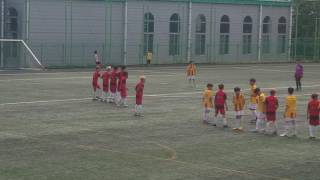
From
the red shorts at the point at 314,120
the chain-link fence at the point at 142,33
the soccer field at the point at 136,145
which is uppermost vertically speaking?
the chain-link fence at the point at 142,33

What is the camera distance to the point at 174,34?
66438mm

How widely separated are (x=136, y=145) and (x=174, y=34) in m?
50.1

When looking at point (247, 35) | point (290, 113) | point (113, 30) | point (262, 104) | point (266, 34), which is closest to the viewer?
point (290, 113)

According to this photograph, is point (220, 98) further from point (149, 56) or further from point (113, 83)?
point (149, 56)

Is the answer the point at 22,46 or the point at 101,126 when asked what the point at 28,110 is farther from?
the point at 22,46

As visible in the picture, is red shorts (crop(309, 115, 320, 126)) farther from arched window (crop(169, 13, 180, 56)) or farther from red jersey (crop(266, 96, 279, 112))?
arched window (crop(169, 13, 180, 56))

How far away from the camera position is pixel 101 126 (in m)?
20.1

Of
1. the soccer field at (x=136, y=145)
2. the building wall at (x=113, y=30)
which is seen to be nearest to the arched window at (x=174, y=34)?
the building wall at (x=113, y=30)

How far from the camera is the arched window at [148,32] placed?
63.6 m

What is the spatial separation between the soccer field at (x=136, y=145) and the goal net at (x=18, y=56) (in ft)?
84.5

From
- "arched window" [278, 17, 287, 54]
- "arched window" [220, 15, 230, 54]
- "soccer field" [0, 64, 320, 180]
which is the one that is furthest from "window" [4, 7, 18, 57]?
"arched window" [278, 17, 287, 54]

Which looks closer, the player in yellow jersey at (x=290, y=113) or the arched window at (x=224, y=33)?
the player in yellow jersey at (x=290, y=113)

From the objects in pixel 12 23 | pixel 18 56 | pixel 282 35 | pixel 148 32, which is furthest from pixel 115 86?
pixel 282 35

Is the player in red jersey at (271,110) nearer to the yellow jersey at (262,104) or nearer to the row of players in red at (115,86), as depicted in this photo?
the yellow jersey at (262,104)
